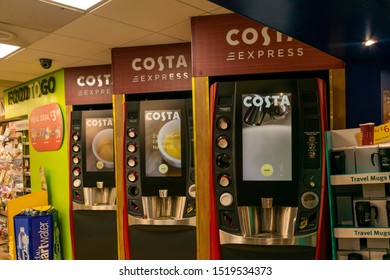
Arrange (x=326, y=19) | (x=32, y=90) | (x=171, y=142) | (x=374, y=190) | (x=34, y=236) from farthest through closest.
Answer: (x=32, y=90) → (x=34, y=236) → (x=171, y=142) → (x=374, y=190) → (x=326, y=19)

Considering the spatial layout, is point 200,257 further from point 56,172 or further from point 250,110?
point 56,172

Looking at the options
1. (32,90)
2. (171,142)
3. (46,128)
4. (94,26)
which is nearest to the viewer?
(94,26)

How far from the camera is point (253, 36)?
2762 mm

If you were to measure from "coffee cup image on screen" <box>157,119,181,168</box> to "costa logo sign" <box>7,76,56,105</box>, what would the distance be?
2.33m

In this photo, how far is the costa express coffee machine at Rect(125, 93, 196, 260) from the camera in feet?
10.4

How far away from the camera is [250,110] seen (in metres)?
2.39

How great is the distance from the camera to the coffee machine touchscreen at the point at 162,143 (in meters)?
3.19

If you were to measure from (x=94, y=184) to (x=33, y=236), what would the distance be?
40.2 inches

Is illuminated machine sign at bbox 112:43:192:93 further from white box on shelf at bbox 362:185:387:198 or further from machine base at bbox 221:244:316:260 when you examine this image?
white box on shelf at bbox 362:185:387:198

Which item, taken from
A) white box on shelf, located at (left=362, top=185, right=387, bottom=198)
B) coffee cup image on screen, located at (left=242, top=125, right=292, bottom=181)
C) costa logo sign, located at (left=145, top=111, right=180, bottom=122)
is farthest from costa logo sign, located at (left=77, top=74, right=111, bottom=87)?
white box on shelf, located at (left=362, top=185, right=387, bottom=198)

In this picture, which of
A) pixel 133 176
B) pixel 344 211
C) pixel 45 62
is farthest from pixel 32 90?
pixel 344 211

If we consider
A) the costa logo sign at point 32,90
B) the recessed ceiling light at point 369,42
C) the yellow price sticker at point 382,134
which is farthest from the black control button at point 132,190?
the costa logo sign at point 32,90

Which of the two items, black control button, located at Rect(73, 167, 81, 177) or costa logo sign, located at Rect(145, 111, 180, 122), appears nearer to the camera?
costa logo sign, located at Rect(145, 111, 180, 122)

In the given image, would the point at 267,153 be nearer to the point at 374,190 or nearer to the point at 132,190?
the point at 374,190
